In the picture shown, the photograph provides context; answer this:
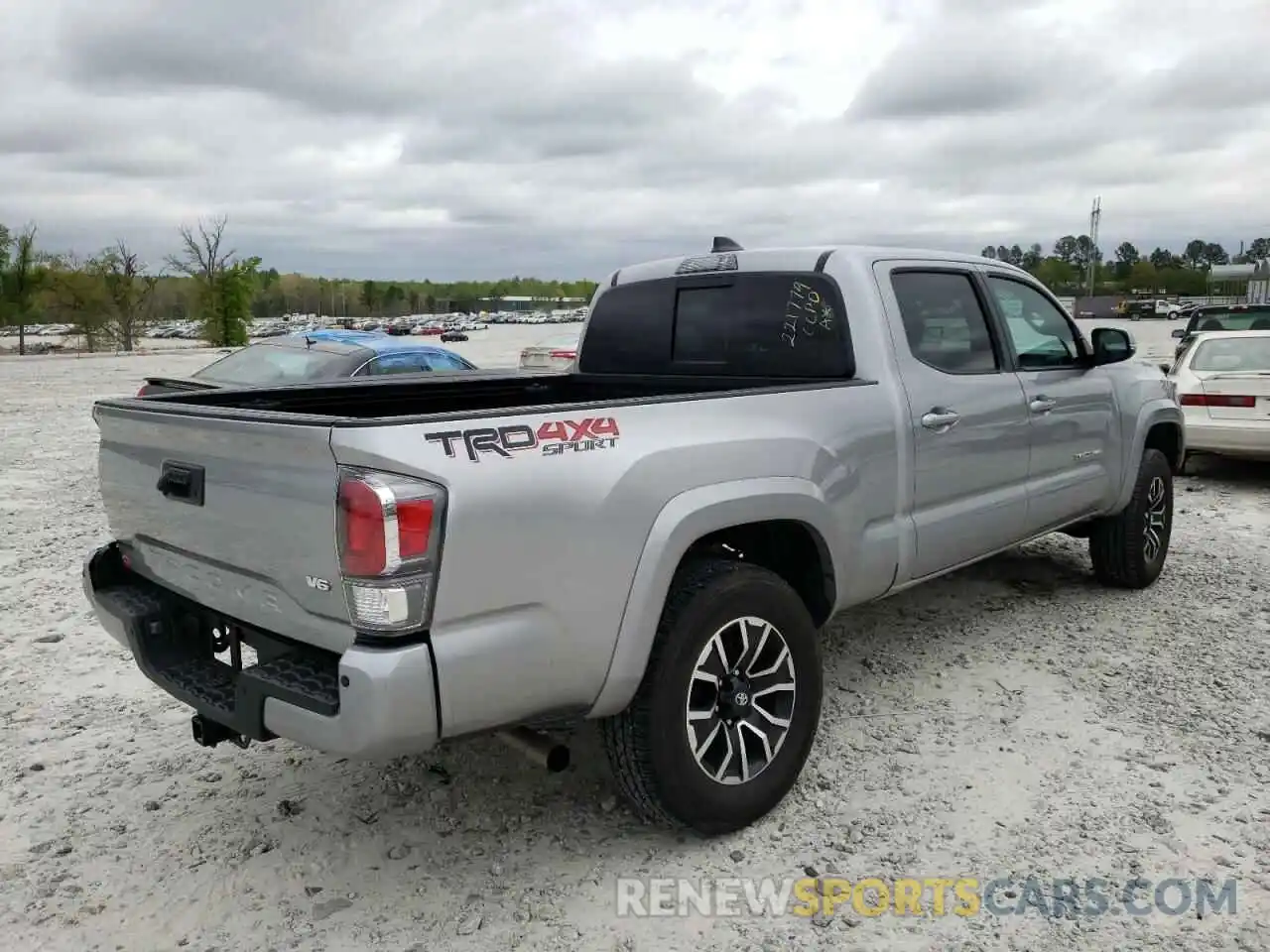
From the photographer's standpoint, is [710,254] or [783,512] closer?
[783,512]

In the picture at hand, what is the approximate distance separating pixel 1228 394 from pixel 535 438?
9007mm

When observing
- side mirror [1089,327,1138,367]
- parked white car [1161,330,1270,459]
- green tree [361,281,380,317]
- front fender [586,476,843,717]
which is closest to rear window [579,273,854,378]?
front fender [586,476,843,717]

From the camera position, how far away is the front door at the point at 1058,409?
4938 mm

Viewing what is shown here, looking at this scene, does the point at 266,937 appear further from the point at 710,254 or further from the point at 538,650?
the point at 710,254

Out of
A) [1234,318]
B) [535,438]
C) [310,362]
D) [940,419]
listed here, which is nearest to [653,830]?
[535,438]

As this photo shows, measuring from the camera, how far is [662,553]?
3.03 metres

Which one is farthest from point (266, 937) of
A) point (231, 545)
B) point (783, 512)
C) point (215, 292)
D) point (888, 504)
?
point (215, 292)

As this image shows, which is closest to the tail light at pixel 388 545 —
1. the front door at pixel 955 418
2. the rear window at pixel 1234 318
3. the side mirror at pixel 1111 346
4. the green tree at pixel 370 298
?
the front door at pixel 955 418

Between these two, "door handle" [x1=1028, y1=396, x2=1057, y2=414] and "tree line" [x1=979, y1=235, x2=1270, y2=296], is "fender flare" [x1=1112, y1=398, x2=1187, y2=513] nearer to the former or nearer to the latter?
"door handle" [x1=1028, y1=396, x2=1057, y2=414]

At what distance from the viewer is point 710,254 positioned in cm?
459

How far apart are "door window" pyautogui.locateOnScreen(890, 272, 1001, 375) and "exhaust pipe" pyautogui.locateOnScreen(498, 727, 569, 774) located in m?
2.26

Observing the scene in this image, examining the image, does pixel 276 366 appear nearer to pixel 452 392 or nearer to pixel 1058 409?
pixel 452 392

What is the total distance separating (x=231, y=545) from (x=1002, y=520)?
3.39m

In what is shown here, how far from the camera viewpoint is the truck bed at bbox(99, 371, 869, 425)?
4055 mm
